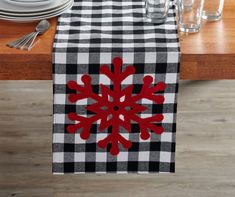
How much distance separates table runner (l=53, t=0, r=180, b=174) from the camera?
1688mm

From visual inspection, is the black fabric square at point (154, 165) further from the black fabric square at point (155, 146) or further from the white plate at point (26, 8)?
the white plate at point (26, 8)

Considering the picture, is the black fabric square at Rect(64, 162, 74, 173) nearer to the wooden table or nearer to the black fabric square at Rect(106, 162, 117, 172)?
the black fabric square at Rect(106, 162, 117, 172)

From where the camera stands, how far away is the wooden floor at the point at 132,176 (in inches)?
85.6

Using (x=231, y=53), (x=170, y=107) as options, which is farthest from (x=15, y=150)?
(x=231, y=53)

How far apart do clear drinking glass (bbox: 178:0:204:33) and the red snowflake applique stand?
0.23 meters

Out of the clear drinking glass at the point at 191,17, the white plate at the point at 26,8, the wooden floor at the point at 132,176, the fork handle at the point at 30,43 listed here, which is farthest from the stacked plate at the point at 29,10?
the wooden floor at the point at 132,176

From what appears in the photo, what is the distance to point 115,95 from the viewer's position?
172 centimetres

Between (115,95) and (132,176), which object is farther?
(132,176)

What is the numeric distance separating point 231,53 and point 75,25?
19.0 inches

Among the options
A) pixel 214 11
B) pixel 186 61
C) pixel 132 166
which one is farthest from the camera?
pixel 214 11

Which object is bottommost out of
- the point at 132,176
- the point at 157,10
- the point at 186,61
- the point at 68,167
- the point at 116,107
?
the point at 132,176

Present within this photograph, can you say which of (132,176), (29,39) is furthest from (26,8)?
(132,176)

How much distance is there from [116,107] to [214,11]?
1.60ft

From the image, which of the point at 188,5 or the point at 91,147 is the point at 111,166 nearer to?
the point at 91,147
